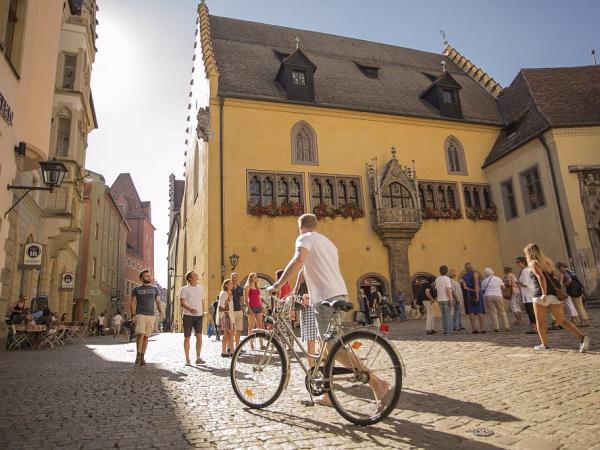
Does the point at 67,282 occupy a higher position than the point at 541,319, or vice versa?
the point at 67,282

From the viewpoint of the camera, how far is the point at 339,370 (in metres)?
3.93

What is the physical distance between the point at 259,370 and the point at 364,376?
3.88 ft

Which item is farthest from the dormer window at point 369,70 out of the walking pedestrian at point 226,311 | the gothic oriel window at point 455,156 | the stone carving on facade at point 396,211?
the walking pedestrian at point 226,311

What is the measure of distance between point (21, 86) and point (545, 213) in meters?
21.4

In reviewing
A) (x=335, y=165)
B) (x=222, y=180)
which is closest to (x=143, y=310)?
(x=222, y=180)

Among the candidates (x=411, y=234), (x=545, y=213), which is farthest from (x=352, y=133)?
(x=545, y=213)

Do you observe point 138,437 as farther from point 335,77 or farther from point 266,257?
point 335,77

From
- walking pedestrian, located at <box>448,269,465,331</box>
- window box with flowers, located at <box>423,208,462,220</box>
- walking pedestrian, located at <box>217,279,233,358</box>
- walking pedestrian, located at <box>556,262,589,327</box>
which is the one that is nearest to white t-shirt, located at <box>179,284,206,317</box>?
walking pedestrian, located at <box>217,279,233,358</box>

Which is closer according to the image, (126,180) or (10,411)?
(10,411)

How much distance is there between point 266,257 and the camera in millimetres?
19531

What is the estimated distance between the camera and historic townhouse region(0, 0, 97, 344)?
330 inches

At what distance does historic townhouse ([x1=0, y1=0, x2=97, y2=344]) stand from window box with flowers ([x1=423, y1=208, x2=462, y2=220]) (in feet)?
54.3

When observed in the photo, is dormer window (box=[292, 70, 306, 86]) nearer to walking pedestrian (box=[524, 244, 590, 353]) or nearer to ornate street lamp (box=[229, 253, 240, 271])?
ornate street lamp (box=[229, 253, 240, 271])

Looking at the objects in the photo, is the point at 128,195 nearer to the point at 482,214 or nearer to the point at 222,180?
the point at 222,180
